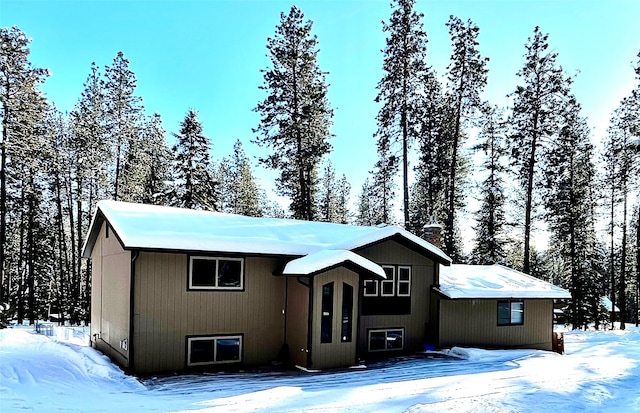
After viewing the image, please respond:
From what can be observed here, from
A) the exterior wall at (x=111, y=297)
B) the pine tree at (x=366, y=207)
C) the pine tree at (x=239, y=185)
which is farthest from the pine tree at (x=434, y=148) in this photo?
the exterior wall at (x=111, y=297)

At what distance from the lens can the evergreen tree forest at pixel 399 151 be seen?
20.6 m

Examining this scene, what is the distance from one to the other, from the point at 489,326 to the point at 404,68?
12232mm

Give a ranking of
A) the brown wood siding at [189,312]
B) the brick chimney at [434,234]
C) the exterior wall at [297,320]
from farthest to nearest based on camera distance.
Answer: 1. the brick chimney at [434,234]
2. the exterior wall at [297,320]
3. the brown wood siding at [189,312]

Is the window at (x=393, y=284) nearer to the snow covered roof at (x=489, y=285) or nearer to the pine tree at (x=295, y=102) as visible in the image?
the snow covered roof at (x=489, y=285)

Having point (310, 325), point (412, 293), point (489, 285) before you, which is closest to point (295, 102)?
point (412, 293)

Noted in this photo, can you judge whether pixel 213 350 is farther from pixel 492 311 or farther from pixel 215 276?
pixel 492 311

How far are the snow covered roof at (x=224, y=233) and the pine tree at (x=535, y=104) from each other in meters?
10.3

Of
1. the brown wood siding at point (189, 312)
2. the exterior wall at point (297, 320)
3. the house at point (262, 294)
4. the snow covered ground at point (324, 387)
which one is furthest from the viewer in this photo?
the exterior wall at point (297, 320)

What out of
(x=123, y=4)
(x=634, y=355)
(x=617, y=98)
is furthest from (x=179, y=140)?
(x=617, y=98)

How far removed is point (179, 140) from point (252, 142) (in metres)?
4.35

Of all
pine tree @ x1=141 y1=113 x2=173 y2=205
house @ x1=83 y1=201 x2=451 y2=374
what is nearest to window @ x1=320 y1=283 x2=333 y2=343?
house @ x1=83 y1=201 x2=451 y2=374

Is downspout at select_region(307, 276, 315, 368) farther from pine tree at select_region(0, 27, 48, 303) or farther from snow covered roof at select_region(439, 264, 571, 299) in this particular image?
pine tree at select_region(0, 27, 48, 303)

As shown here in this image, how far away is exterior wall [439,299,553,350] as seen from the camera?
13.8 m

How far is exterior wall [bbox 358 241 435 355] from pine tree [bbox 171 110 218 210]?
44.2 ft
